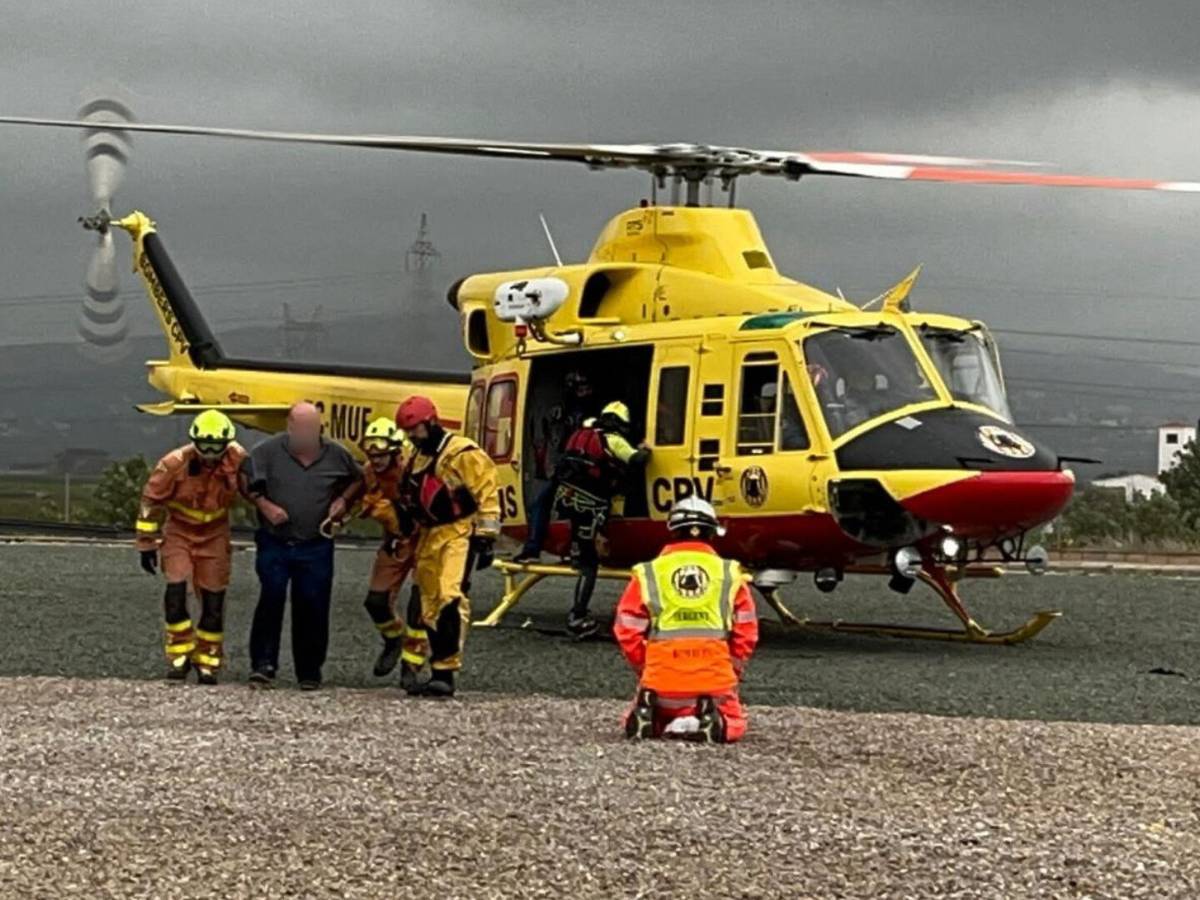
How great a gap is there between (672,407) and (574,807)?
8.37m

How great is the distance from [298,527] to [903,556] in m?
4.66

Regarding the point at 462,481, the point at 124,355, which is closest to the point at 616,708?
the point at 462,481

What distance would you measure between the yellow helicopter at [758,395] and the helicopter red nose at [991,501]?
0.05 ft

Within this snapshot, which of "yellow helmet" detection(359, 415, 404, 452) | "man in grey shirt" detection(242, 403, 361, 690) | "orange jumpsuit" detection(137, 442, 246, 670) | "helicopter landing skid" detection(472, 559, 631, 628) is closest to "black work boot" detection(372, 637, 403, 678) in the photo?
"man in grey shirt" detection(242, 403, 361, 690)

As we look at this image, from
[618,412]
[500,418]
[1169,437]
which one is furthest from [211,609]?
[1169,437]

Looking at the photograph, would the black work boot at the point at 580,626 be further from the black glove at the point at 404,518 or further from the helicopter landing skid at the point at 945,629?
the black glove at the point at 404,518

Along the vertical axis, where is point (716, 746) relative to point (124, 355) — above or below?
below

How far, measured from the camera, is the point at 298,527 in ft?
42.3

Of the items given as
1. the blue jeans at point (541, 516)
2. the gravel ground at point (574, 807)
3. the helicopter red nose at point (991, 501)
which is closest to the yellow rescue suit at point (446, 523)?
the gravel ground at point (574, 807)

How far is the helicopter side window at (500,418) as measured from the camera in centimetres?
1788

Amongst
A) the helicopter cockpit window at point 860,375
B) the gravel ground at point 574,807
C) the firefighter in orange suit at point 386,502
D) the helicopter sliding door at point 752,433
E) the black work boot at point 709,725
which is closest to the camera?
the gravel ground at point 574,807

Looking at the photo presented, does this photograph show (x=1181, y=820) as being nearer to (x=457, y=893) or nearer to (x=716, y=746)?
(x=716, y=746)

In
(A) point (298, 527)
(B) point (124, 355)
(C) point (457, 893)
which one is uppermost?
(B) point (124, 355)

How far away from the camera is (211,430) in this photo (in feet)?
42.9
